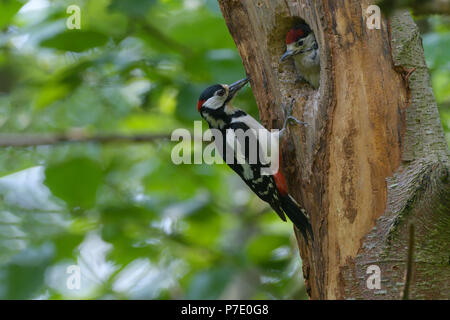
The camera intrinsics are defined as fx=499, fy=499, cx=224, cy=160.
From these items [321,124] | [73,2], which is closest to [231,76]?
[321,124]

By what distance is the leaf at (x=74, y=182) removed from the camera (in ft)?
12.2

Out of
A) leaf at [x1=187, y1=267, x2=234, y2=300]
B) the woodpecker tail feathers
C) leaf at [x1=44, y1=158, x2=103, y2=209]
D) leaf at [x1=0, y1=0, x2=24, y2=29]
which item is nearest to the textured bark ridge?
the woodpecker tail feathers

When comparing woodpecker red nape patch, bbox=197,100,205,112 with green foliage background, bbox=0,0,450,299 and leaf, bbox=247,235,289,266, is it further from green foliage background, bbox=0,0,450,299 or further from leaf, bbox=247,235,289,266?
leaf, bbox=247,235,289,266

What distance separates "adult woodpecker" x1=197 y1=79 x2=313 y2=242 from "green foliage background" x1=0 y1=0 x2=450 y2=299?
0.12m

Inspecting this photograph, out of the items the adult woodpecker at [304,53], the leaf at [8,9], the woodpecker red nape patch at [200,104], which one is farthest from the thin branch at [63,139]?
the adult woodpecker at [304,53]

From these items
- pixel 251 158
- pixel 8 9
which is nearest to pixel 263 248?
pixel 251 158

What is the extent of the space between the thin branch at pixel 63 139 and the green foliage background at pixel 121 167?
183 mm

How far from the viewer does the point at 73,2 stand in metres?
3.93

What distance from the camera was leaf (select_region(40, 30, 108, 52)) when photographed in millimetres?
3455

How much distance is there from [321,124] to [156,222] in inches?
102

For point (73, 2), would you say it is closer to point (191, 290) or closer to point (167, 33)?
point (167, 33)

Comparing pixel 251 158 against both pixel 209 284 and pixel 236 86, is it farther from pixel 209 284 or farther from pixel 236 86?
pixel 209 284

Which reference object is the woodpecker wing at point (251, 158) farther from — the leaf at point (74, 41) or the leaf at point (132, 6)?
the leaf at point (74, 41)

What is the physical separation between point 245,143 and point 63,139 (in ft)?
4.40
